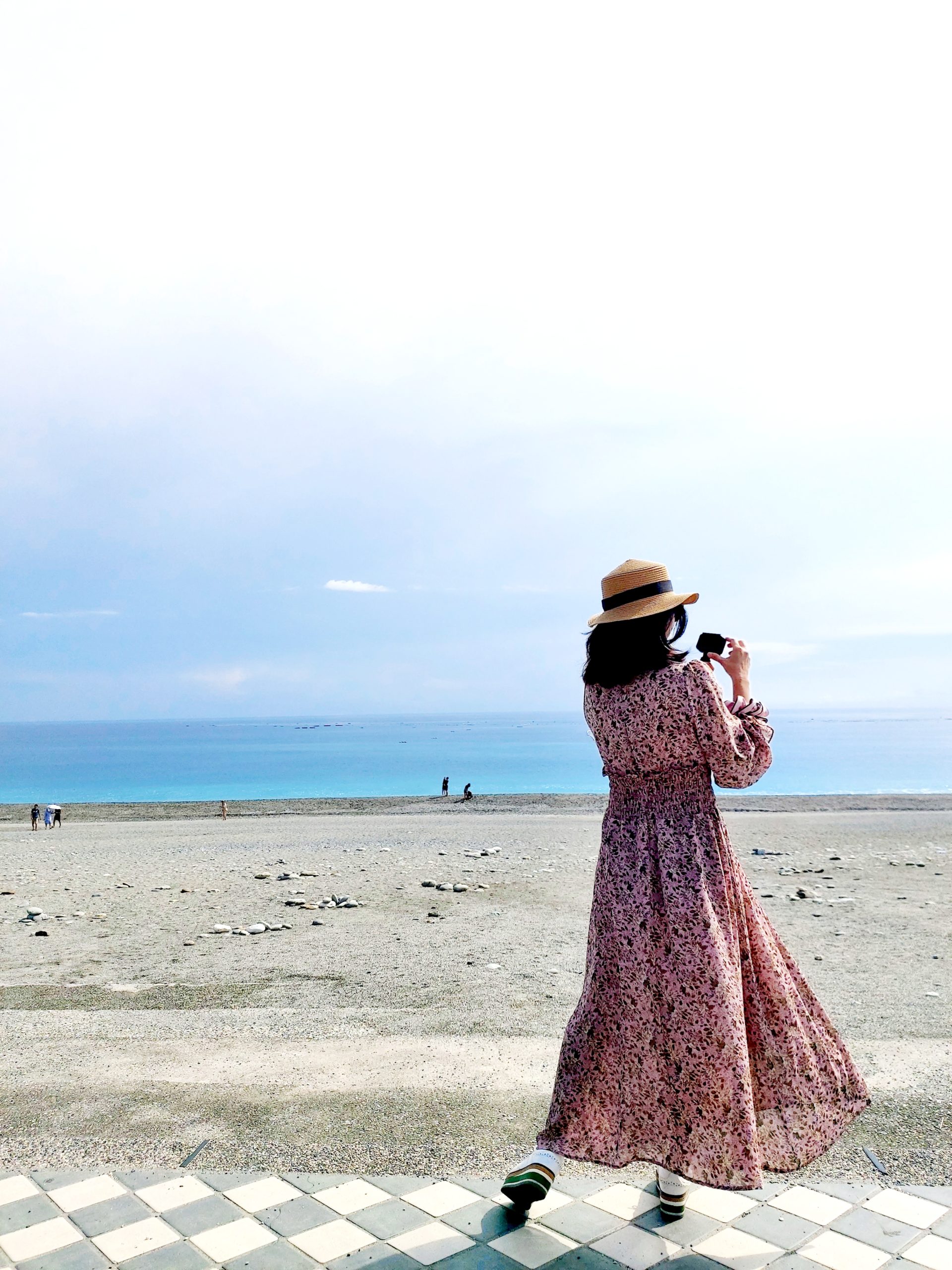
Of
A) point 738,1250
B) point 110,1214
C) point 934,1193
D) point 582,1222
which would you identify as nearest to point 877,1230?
point 934,1193

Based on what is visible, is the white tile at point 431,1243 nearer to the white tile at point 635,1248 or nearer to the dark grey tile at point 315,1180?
the dark grey tile at point 315,1180

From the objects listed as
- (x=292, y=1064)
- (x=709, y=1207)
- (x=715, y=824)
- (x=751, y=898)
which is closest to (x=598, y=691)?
(x=715, y=824)

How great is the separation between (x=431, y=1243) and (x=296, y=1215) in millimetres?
561

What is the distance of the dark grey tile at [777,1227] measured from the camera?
3307 millimetres

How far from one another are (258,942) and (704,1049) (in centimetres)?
711

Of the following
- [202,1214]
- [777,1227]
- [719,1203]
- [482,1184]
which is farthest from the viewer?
[482,1184]

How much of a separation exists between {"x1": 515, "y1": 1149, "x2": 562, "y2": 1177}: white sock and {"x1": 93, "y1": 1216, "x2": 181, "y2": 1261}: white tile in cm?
132

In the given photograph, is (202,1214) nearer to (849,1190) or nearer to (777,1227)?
(777,1227)

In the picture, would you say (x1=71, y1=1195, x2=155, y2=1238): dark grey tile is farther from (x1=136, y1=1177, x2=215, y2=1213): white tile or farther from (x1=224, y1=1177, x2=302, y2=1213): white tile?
(x1=224, y1=1177, x2=302, y2=1213): white tile

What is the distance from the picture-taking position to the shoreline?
1435 inches

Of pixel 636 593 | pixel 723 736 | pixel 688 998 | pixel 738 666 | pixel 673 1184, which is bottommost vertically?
pixel 673 1184

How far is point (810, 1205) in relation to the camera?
3.57m

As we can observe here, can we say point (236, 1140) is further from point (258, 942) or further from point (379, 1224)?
point (258, 942)

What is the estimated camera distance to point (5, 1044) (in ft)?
18.7
